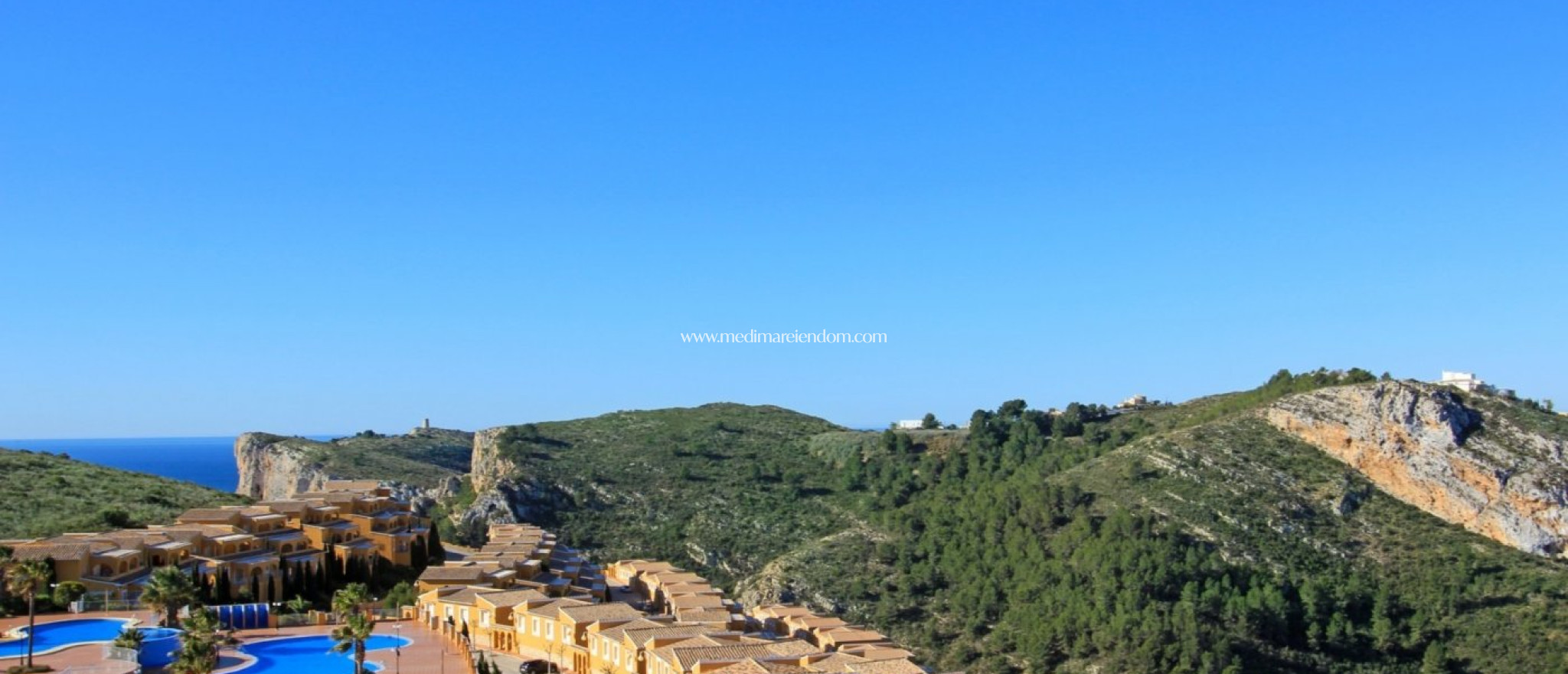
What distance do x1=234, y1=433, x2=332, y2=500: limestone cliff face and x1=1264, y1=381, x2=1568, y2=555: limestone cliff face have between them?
222 ft

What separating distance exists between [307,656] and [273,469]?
2863 inches

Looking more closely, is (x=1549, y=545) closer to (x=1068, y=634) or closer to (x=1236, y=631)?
(x=1236, y=631)

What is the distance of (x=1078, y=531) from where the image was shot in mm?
64562

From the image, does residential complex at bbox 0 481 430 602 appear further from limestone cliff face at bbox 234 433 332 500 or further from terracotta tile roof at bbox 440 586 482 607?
limestone cliff face at bbox 234 433 332 500

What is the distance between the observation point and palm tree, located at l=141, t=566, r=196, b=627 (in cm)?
3219

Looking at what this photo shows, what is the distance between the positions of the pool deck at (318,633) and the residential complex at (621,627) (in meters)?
1.01

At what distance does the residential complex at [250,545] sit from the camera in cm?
3784

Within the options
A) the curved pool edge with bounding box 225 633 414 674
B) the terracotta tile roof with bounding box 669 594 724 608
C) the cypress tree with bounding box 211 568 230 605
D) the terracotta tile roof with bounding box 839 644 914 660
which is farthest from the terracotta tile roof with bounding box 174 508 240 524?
the terracotta tile roof with bounding box 839 644 914 660

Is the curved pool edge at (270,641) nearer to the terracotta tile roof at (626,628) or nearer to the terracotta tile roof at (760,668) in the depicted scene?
the terracotta tile roof at (626,628)

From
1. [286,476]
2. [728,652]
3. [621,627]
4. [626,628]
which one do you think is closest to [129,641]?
[626,628]

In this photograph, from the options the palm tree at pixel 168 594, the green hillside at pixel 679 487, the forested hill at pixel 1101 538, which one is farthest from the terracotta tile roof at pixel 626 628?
the green hillside at pixel 679 487

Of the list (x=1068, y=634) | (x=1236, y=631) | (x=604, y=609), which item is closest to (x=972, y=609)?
(x=1068, y=634)

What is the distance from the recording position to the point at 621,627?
33562 mm

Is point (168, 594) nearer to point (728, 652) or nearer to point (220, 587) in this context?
point (220, 587)
